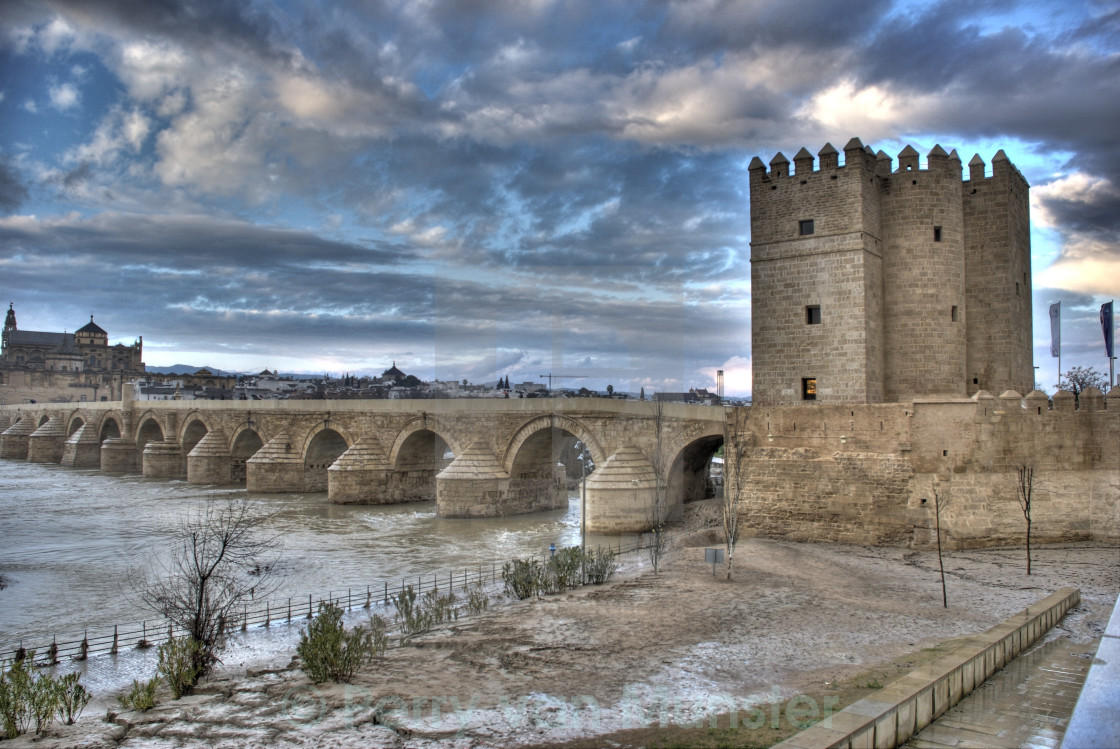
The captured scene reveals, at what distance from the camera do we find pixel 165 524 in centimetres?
2769

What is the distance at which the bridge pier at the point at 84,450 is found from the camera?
54.2 meters

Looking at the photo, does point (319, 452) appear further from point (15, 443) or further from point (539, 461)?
point (15, 443)

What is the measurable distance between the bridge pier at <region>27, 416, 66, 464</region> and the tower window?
59843 mm

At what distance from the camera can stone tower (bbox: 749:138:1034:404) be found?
19.7m

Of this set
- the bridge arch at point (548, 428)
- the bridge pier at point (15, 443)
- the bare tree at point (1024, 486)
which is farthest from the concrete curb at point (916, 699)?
the bridge pier at point (15, 443)

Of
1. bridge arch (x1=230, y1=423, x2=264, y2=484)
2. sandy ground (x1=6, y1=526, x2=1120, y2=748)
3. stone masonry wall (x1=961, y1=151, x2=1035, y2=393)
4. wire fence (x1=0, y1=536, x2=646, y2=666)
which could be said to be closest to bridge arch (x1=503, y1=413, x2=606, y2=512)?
wire fence (x1=0, y1=536, x2=646, y2=666)

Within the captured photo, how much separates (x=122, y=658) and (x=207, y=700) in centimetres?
415

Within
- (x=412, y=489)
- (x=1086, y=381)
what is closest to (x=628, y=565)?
(x=412, y=489)

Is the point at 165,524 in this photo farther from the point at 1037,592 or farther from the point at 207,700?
the point at 1037,592

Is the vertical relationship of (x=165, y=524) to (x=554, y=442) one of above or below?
below

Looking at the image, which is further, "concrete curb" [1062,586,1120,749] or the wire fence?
the wire fence

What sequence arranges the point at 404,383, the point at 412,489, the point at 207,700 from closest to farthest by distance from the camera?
1. the point at 207,700
2. the point at 412,489
3. the point at 404,383

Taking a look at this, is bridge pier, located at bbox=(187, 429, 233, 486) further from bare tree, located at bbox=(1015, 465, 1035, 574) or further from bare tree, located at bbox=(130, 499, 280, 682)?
bare tree, located at bbox=(1015, 465, 1035, 574)

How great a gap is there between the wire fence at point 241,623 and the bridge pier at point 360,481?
13661 mm
